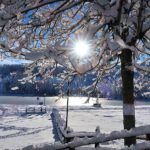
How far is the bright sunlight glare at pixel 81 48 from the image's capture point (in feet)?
21.2

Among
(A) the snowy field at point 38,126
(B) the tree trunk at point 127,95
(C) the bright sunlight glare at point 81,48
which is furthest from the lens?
(A) the snowy field at point 38,126

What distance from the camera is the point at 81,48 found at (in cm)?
665

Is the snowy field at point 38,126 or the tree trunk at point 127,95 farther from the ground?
the tree trunk at point 127,95

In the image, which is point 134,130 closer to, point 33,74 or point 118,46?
point 118,46

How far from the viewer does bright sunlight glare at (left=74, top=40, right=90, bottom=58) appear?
21.2 feet

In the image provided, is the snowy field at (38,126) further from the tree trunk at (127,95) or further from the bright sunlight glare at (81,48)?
the bright sunlight glare at (81,48)

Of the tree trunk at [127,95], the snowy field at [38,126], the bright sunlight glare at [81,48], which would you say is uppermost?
the bright sunlight glare at [81,48]

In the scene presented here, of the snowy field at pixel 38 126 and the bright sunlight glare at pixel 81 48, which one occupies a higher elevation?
the bright sunlight glare at pixel 81 48

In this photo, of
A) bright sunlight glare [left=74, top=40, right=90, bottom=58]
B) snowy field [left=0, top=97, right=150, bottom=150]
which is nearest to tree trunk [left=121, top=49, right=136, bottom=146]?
bright sunlight glare [left=74, top=40, right=90, bottom=58]

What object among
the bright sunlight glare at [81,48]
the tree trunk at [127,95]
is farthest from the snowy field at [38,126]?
the bright sunlight glare at [81,48]

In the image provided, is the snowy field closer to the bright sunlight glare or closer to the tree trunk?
the tree trunk

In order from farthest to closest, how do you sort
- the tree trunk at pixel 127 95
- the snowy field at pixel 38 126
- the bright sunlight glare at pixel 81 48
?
the snowy field at pixel 38 126, the tree trunk at pixel 127 95, the bright sunlight glare at pixel 81 48

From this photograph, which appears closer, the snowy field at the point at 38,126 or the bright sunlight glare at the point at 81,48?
the bright sunlight glare at the point at 81,48

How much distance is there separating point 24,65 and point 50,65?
0.84 metres
